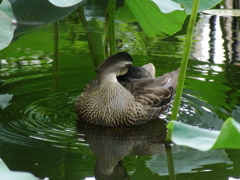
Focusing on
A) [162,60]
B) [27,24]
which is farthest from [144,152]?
[162,60]

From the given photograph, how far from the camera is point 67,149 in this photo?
3951 millimetres

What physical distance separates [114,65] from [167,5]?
1.38 m

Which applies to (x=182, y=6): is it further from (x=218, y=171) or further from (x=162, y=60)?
(x=162, y=60)

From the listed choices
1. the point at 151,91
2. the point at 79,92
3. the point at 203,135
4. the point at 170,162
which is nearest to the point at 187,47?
the point at 170,162

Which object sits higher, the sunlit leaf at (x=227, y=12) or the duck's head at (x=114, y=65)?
the duck's head at (x=114, y=65)

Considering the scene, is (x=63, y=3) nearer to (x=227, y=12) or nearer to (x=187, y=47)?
(x=187, y=47)

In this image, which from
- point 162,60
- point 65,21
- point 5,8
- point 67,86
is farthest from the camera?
point 65,21

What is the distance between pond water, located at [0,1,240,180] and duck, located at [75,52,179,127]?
10 centimetres

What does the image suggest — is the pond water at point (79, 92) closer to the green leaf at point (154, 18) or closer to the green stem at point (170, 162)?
the green stem at point (170, 162)

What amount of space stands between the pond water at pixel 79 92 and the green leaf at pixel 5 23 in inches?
34.3

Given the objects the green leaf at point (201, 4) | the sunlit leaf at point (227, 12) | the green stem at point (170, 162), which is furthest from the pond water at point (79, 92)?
the green leaf at point (201, 4)

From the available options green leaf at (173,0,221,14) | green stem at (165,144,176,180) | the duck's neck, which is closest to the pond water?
green stem at (165,144,176,180)

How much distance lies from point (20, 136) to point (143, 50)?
2894 mm

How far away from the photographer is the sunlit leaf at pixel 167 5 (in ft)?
11.3
